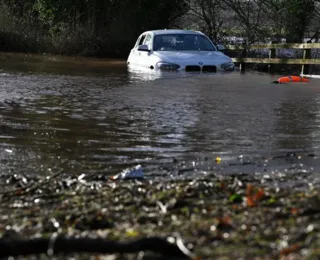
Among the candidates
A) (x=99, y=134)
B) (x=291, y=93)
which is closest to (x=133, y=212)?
(x=99, y=134)

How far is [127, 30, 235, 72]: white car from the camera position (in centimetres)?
1695

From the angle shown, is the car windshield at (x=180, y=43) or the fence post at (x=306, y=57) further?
the fence post at (x=306, y=57)

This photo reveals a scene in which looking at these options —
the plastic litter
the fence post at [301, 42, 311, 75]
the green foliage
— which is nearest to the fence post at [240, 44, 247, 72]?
the fence post at [301, 42, 311, 75]

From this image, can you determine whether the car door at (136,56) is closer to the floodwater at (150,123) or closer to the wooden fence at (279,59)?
the floodwater at (150,123)

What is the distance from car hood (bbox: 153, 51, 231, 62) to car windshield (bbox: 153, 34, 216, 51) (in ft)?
1.02

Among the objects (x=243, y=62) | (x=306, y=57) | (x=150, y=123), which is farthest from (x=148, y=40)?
(x=150, y=123)

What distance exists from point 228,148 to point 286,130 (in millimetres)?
1722

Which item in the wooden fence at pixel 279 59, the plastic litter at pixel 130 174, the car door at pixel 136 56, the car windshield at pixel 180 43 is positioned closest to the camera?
the plastic litter at pixel 130 174

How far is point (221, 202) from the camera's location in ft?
15.5

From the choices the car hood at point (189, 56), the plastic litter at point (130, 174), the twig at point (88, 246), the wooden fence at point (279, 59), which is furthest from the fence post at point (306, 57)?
the twig at point (88, 246)

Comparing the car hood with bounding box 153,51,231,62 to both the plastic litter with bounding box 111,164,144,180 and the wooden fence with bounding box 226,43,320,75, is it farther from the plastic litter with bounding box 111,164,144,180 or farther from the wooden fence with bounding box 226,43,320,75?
the plastic litter with bounding box 111,164,144,180

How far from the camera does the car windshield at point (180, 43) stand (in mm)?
17984

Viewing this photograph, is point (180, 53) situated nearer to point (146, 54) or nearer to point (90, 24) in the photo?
point (146, 54)

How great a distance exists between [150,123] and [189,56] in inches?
314
